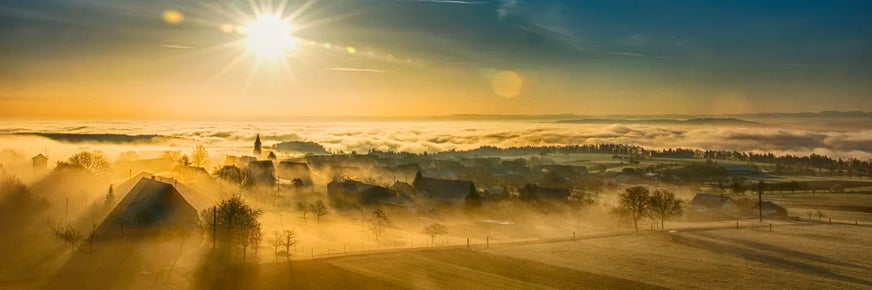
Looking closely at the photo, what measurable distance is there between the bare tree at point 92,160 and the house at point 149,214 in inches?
2120

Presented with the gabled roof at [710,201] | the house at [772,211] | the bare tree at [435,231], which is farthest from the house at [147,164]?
the house at [772,211]

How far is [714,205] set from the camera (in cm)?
9019

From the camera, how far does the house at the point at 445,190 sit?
82.2 metres

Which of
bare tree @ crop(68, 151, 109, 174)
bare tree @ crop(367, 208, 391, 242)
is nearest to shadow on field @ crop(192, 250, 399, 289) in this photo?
bare tree @ crop(367, 208, 391, 242)

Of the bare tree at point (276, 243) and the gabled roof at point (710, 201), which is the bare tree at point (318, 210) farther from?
the gabled roof at point (710, 201)

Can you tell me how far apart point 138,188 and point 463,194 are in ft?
138

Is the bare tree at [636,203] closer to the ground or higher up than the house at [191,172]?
closer to the ground

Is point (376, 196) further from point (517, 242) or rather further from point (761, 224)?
point (761, 224)

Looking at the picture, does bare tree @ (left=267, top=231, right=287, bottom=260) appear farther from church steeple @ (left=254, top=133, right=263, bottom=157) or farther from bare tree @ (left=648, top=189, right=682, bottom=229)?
church steeple @ (left=254, top=133, right=263, bottom=157)

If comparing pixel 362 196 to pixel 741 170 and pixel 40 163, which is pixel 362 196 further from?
pixel 741 170

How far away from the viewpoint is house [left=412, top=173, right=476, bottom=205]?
8225cm

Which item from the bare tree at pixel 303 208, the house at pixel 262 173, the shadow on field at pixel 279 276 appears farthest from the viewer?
the house at pixel 262 173

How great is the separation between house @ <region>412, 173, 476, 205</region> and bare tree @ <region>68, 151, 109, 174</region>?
5598 cm

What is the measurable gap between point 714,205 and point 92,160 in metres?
105
